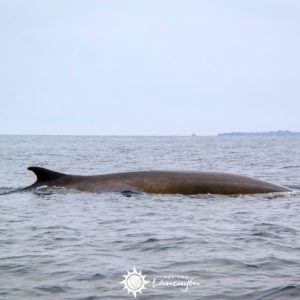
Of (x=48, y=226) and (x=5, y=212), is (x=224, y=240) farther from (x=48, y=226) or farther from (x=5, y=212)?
(x=5, y=212)

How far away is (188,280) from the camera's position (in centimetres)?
610

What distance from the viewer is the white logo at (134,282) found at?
582 cm

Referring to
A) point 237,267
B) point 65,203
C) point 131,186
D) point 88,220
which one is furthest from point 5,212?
point 237,267

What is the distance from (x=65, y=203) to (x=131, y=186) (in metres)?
1.97

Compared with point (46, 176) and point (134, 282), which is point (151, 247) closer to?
point (134, 282)

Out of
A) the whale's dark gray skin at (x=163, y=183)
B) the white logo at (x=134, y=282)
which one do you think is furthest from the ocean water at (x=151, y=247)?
the whale's dark gray skin at (x=163, y=183)

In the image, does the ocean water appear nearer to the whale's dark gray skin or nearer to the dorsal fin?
the whale's dark gray skin

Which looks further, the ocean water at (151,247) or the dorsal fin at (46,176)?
the dorsal fin at (46,176)

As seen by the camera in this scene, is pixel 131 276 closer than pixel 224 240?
Yes

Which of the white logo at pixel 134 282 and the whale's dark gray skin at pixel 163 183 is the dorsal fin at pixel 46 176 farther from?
the white logo at pixel 134 282

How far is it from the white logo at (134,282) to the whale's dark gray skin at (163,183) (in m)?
6.72

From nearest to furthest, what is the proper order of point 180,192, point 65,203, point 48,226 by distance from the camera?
point 48,226, point 65,203, point 180,192

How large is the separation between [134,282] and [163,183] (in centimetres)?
721

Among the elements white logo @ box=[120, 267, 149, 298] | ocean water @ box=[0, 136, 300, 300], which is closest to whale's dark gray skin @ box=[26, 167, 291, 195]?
ocean water @ box=[0, 136, 300, 300]
